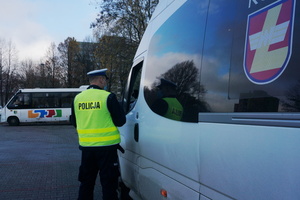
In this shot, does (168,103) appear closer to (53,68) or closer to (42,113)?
(42,113)

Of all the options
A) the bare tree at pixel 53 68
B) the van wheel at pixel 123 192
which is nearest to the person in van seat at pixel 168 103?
the van wheel at pixel 123 192

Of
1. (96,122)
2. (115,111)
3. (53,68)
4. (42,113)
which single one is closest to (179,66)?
(115,111)

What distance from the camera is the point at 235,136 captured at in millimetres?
1535

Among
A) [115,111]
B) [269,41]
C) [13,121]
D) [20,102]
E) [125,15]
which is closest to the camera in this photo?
[269,41]

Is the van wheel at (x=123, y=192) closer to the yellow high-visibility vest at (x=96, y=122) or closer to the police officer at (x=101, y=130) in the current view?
the police officer at (x=101, y=130)

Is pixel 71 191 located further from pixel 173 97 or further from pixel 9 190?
pixel 173 97

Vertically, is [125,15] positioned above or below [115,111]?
above

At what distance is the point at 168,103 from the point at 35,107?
19.1m

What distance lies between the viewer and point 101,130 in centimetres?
318

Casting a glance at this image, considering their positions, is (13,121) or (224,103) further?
(13,121)

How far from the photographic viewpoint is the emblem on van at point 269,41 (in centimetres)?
130

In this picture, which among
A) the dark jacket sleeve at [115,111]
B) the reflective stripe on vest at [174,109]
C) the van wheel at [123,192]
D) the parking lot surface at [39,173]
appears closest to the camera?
the reflective stripe on vest at [174,109]

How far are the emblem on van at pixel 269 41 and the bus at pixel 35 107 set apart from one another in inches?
772

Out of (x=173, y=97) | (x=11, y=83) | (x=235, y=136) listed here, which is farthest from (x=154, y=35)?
(x=11, y=83)
